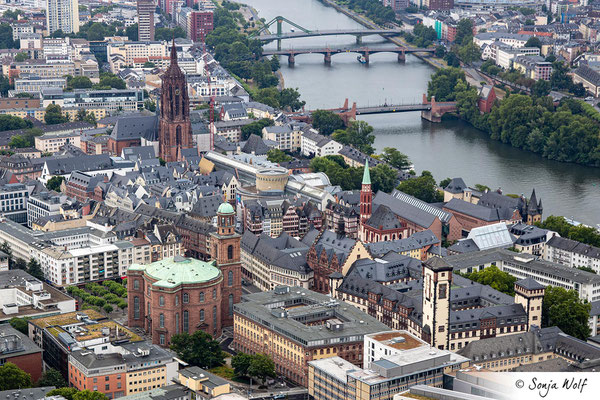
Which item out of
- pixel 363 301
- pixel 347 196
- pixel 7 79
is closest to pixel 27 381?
pixel 363 301

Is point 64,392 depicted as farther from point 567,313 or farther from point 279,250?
point 567,313

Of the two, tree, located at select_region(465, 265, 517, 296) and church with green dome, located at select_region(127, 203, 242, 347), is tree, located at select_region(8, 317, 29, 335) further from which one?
tree, located at select_region(465, 265, 517, 296)

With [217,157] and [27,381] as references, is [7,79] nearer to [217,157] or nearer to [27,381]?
[217,157]

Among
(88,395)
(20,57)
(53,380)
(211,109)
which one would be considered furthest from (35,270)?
(20,57)

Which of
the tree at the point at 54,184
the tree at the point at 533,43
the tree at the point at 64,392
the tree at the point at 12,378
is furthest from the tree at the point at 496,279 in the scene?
the tree at the point at 533,43

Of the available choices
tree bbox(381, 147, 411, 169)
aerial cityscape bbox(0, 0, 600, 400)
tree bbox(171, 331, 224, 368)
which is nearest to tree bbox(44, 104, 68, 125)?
aerial cityscape bbox(0, 0, 600, 400)

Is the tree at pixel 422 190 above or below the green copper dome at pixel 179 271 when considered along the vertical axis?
below

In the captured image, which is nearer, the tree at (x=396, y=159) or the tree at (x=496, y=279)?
the tree at (x=496, y=279)

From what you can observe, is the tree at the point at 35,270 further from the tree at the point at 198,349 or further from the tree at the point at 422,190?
the tree at the point at 422,190
